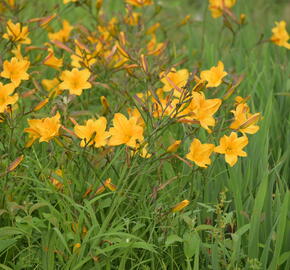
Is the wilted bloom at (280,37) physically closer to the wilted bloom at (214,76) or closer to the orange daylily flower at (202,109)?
the wilted bloom at (214,76)

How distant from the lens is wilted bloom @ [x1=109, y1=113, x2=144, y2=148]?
5.86 feet

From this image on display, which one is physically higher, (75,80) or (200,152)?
(75,80)

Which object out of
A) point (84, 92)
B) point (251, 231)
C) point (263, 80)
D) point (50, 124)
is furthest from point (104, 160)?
point (263, 80)

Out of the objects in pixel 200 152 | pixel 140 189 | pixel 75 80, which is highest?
pixel 75 80

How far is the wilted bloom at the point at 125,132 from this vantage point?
5.86 feet

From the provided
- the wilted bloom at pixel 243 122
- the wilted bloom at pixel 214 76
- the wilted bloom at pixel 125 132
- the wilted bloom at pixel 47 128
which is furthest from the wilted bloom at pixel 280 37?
the wilted bloom at pixel 47 128

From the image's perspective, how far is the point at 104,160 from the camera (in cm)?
190

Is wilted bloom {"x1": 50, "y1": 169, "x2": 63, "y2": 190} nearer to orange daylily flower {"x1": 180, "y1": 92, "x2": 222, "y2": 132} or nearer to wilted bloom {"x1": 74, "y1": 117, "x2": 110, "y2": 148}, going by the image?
wilted bloom {"x1": 74, "y1": 117, "x2": 110, "y2": 148}

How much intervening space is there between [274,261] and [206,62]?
168 cm

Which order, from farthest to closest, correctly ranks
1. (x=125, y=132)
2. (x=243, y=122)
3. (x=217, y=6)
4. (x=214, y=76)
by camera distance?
(x=217, y=6)
(x=214, y=76)
(x=243, y=122)
(x=125, y=132)

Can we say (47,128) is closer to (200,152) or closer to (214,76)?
(200,152)

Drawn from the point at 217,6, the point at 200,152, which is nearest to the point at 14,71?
the point at 200,152

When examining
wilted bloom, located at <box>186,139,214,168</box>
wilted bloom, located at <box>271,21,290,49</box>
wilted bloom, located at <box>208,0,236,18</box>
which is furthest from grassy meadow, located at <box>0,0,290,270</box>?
wilted bloom, located at <box>208,0,236,18</box>

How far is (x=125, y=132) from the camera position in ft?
5.96
